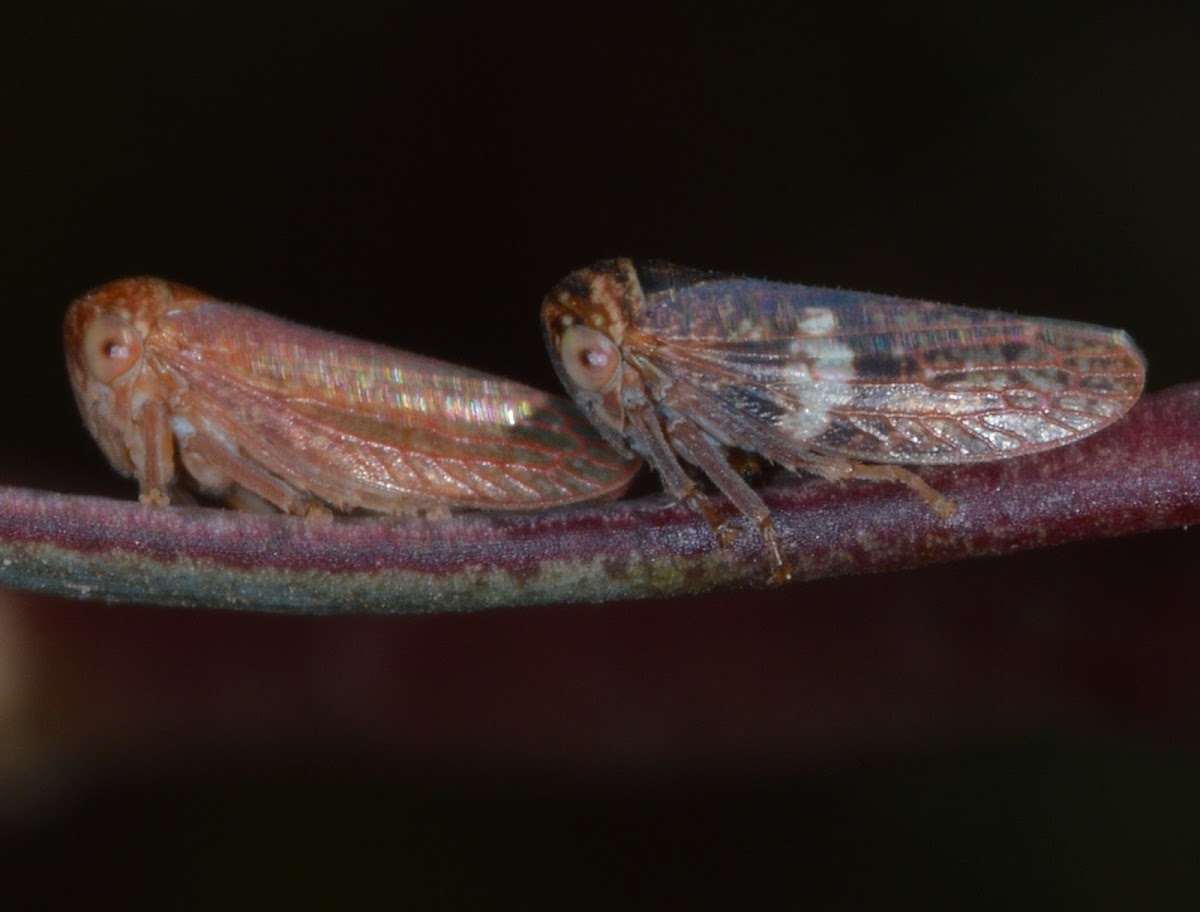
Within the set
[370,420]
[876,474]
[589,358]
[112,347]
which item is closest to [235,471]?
[370,420]

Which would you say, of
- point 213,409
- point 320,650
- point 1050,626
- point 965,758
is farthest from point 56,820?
point 1050,626

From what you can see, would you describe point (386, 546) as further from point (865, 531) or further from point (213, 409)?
point (213, 409)

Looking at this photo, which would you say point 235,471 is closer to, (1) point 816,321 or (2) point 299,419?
(2) point 299,419

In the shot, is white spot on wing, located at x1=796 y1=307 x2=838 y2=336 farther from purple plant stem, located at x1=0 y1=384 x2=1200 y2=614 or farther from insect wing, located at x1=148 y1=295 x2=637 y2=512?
purple plant stem, located at x1=0 y1=384 x2=1200 y2=614

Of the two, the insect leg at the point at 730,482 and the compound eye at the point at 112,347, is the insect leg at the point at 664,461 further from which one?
the compound eye at the point at 112,347

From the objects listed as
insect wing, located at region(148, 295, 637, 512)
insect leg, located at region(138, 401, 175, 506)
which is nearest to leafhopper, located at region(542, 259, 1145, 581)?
insect wing, located at region(148, 295, 637, 512)

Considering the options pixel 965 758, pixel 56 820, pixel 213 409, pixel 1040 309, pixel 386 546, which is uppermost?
pixel 1040 309

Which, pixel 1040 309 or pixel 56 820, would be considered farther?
pixel 1040 309

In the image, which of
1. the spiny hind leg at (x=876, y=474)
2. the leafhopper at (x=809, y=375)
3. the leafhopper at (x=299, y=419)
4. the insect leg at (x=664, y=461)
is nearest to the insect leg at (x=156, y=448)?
the leafhopper at (x=299, y=419)

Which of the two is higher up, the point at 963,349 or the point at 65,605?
the point at 963,349
